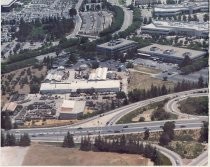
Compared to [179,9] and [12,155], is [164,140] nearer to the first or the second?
[12,155]

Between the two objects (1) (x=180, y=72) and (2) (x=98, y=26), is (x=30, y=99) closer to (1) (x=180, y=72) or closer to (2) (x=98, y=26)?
(1) (x=180, y=72)

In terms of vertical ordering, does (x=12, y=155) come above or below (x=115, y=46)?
below

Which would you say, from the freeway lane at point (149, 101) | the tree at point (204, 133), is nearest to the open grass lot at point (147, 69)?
the freeway lane at point (149, 101)

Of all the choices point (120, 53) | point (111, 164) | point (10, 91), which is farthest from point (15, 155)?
point (120, 53)

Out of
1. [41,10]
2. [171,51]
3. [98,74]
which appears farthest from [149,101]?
[41,10]

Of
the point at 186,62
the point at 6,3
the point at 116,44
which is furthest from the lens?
the point at 6,3
